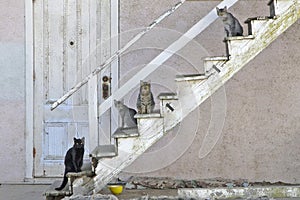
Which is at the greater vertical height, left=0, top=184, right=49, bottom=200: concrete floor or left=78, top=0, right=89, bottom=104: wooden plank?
left=78, top=0, right=89, bottom=104: wooden plank

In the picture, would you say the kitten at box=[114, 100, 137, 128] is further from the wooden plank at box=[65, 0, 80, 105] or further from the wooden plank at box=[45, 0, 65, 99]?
the wooden plank at box=[45, 0, 65, 99]

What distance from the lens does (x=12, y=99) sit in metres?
6.96

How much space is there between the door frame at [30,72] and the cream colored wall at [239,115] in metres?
0.43

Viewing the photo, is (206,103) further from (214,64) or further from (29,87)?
(29,87)

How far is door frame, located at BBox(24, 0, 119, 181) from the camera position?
6.94 meters

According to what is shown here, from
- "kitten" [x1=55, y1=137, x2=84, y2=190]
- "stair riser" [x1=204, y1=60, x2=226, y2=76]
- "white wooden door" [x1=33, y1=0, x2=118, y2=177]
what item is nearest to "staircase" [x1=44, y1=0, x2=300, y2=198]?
"stair riser" [x1=204, y1=60, x2=226, y2=76]

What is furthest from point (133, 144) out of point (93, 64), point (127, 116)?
point (93, 64)

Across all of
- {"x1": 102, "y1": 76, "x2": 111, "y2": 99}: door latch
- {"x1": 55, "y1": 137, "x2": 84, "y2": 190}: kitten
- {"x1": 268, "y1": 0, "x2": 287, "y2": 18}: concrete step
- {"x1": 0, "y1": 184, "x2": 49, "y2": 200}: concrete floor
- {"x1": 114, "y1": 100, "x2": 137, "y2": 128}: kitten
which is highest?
{"x1": 268, "y1": 0, "x2": 287, "y2": 18}: concrete step

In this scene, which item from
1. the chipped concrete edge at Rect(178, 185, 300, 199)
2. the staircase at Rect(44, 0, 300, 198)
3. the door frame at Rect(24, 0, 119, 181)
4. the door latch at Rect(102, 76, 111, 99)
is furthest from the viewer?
the door latch at Rect(102, 76, 111, 99)

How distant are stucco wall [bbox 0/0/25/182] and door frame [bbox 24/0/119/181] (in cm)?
5

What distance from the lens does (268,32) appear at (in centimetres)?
535

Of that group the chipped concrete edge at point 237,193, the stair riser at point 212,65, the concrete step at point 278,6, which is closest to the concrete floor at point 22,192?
the chipped concrete edge at point 237,193

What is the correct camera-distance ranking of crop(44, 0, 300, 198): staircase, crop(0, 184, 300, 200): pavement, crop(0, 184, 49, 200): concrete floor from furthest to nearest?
1. crop(0, 184, 49, 200): concrete floor
2. crop(0, 184, 300, 200): pavement
3. crop(44, 0, 300, 198): staircase

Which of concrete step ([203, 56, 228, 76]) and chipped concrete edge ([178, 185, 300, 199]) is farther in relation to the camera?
chipped concrete edge ([178, 185, 300, 199])
